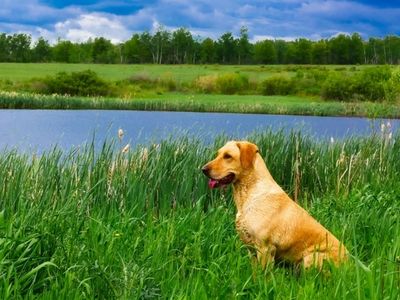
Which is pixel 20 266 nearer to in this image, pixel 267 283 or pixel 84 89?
pixel 267 283

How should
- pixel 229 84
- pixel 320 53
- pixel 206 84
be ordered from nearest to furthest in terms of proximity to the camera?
pixel 229 84, pixel 206 84, pixel 320 53

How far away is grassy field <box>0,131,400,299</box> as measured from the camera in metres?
3.86

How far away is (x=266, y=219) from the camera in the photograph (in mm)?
4680

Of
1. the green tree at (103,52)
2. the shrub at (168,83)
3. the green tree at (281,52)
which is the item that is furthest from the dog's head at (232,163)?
the green tree at (281,52)

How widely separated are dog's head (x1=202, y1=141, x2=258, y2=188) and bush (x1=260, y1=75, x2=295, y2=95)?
67184 millimetres

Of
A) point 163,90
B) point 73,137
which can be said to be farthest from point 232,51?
point 73,137

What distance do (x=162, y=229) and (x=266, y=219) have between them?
0.94 metres

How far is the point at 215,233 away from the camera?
5363 millimetres

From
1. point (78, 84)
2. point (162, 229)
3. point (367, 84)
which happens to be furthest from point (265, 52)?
point (162, 229)

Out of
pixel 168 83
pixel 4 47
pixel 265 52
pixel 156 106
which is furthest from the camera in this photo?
pixel 265 52

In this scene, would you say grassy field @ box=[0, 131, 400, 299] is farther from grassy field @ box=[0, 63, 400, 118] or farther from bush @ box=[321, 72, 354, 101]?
bush @ box=[321, 72, 354, 101]

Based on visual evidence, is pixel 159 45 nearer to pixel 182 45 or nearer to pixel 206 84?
pixel 182 45

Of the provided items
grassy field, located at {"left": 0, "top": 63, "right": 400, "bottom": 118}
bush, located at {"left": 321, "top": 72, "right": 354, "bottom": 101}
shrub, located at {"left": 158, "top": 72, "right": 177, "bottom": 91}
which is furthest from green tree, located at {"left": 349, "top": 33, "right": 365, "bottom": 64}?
shrub, located at {"left": 158, "top": 72, "right": 177, "bottom": 91}

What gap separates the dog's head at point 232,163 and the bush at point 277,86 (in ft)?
220
